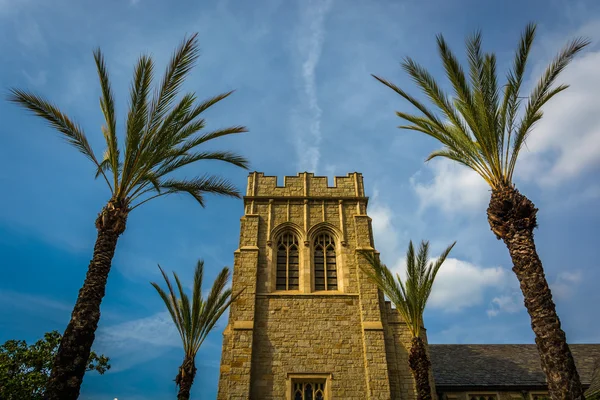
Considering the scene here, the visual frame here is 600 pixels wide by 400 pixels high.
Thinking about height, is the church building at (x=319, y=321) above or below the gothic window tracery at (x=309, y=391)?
above

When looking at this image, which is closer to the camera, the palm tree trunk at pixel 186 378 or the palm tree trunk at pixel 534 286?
the palm tree trunk at pixel 534 286

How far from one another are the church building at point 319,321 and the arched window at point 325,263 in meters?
0.04

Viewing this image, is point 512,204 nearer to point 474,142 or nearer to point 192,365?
point 474,142

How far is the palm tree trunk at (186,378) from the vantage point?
13.7 m

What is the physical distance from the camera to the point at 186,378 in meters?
13.9

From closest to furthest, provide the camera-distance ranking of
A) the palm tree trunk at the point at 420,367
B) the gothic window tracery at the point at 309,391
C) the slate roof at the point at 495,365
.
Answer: the palm tree trunk at the point at 420,367 → the gothic window tracery at the point at 309,391 → the slate roof at the point at 495,365

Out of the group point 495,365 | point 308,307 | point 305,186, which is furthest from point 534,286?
point 495,365

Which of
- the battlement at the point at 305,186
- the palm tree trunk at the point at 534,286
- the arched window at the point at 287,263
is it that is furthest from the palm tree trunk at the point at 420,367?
the battlement at the point at 305,186

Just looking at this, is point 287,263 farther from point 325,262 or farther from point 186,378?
point 186,378

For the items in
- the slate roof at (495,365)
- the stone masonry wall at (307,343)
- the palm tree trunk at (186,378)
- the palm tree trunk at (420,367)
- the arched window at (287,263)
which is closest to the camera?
the palm tree trunk at (420,367)

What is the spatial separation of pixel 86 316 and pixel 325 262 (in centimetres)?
1082

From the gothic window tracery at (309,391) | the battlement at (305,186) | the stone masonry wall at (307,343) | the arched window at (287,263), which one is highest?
the battlement at (305,186)

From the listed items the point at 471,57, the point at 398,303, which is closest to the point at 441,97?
the point at 471,57

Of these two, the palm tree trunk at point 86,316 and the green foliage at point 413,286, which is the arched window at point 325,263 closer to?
the green foliage at point 413,286
